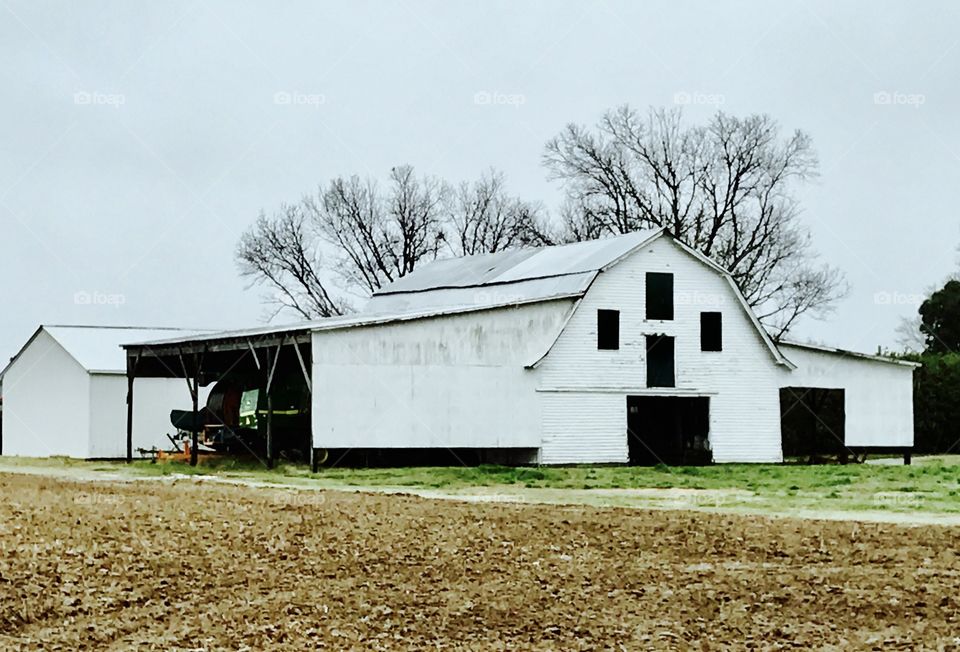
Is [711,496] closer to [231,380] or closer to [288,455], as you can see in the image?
[288,455]

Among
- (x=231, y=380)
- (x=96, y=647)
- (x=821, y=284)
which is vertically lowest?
(x=96, y=647)

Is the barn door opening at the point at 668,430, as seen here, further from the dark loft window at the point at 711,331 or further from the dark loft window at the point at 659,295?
the dark loft window at the point at 659,295

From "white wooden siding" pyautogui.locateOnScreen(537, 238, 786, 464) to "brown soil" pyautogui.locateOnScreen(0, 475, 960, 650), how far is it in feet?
64.0

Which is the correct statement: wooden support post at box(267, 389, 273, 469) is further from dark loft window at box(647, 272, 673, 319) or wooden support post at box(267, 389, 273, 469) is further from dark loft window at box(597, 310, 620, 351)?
dark loft window at box(647, 272, 673, 319)

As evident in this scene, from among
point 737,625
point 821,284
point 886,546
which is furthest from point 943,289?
point 737,625

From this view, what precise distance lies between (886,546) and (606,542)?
3247 millimetres

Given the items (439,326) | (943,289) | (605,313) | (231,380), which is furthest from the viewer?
(943,289)

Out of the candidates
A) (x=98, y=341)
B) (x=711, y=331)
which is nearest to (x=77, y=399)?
(x=98, y=341)

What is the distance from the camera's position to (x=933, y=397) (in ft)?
178

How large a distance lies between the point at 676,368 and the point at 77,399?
20.3 metres

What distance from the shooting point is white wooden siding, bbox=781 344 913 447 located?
46.5 m

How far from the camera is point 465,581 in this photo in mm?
16078

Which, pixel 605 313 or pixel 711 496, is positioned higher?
pixel 605 313

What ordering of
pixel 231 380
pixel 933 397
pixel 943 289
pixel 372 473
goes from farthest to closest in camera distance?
pixel 943 289
pixel 933 397
pixel 231 380
pixel 372 473
